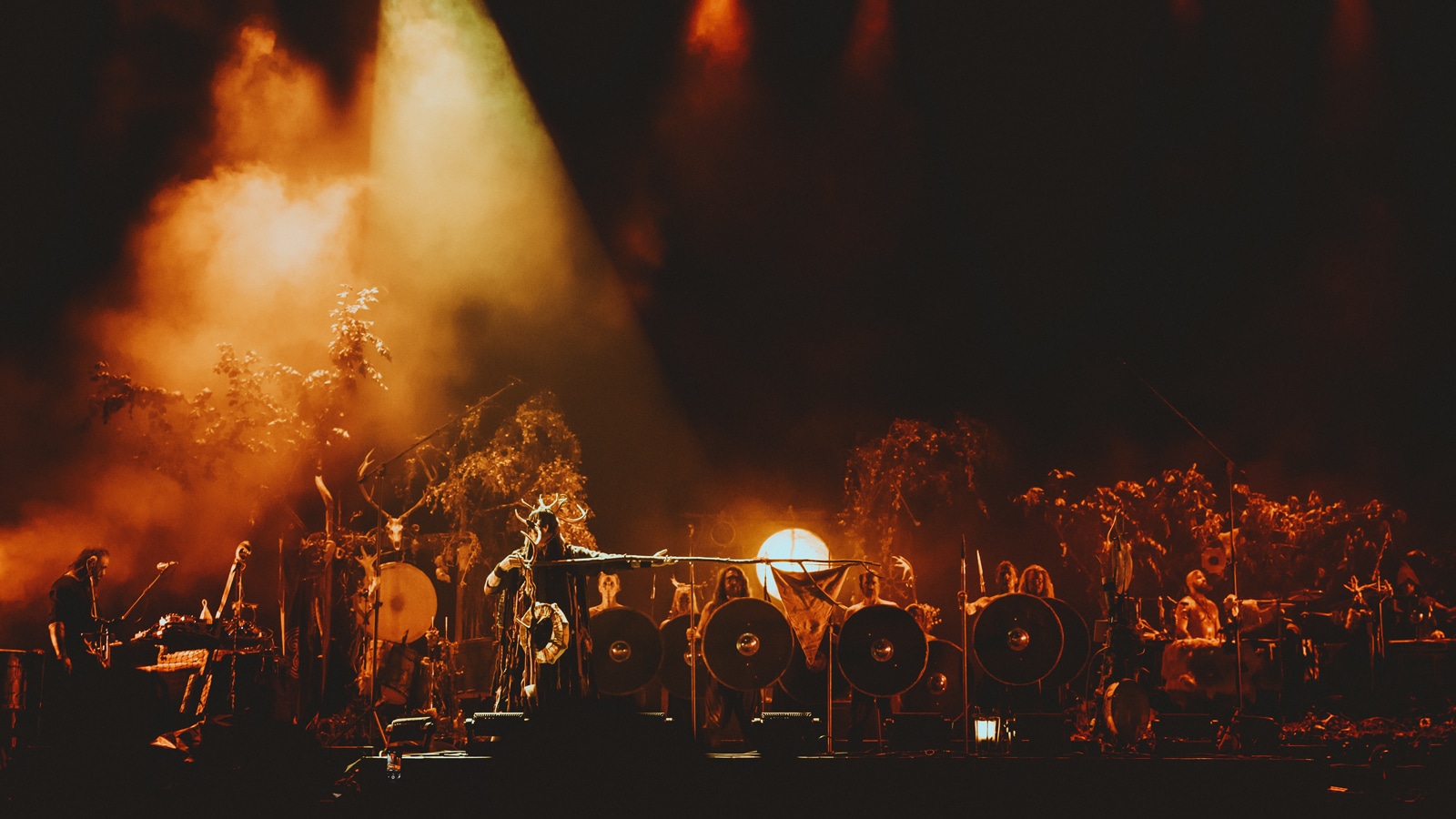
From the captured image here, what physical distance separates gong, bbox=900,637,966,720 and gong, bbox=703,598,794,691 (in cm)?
203

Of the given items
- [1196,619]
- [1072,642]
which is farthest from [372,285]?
[1196,619]

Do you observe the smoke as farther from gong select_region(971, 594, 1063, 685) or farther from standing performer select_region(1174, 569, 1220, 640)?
standing performer select_region(1174, 569, 1220, 640)

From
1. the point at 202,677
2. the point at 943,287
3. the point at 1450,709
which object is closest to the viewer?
the point at 202,677

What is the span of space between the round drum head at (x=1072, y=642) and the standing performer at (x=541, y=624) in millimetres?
4576

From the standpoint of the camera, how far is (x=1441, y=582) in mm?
14547

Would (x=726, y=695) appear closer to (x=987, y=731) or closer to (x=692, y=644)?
(x=692, y=644)

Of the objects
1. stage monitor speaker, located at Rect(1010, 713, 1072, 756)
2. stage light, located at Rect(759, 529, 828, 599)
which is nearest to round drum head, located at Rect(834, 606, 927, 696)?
stage monitor speaker, located at Rect(1010, 713, 1072, 756)

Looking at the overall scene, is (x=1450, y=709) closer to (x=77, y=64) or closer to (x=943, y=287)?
(x=943, y=287)

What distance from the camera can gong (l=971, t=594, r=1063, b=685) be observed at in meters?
10.2

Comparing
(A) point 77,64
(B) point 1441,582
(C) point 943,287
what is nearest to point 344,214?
(A) point 77,64

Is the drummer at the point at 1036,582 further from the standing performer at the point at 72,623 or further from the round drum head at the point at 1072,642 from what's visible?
the standing performer at the point at 72,623

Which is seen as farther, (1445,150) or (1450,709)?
(1445,150)

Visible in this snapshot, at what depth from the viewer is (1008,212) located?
16422mm

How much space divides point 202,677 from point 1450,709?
43.7 feet
